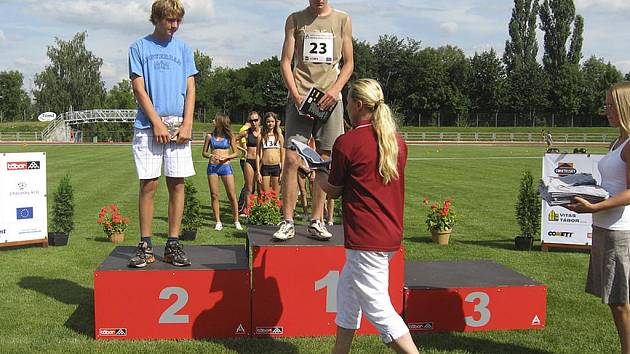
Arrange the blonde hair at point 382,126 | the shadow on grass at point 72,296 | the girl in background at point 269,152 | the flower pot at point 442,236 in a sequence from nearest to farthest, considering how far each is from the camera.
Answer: the blonde hair at point 382,126 → the shadow on grass at point 72,296 → the flower pot at point 442,236 → the girl in background at point 269,152

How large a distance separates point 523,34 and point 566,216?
263 feet

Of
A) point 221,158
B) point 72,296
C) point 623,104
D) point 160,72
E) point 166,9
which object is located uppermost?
point 166,9

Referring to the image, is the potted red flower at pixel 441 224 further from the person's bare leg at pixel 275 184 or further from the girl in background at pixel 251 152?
the girl in background at pixel 251 152

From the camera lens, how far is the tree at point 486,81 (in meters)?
78.6

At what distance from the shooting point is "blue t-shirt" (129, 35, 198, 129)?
5.20m

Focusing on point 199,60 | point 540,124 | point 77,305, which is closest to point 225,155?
point 77,305

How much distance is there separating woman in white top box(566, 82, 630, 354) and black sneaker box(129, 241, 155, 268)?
337cm

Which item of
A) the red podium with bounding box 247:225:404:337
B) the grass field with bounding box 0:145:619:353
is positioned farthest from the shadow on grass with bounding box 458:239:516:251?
the red podium with bounding box 247:225:404:337

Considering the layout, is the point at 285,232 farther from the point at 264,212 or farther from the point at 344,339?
the point at 264,212

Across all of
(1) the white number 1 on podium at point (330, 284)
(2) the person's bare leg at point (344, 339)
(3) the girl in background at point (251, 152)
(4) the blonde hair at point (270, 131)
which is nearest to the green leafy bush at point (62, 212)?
(3) the girl in background at point (251, 152)

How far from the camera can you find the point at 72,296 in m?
6.63

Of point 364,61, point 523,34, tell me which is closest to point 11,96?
point 364,61

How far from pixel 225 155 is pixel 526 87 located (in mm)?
71787

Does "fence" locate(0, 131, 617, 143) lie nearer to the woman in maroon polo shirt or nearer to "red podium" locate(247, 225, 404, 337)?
"red podium" locate(247, 225, 404, 337)
